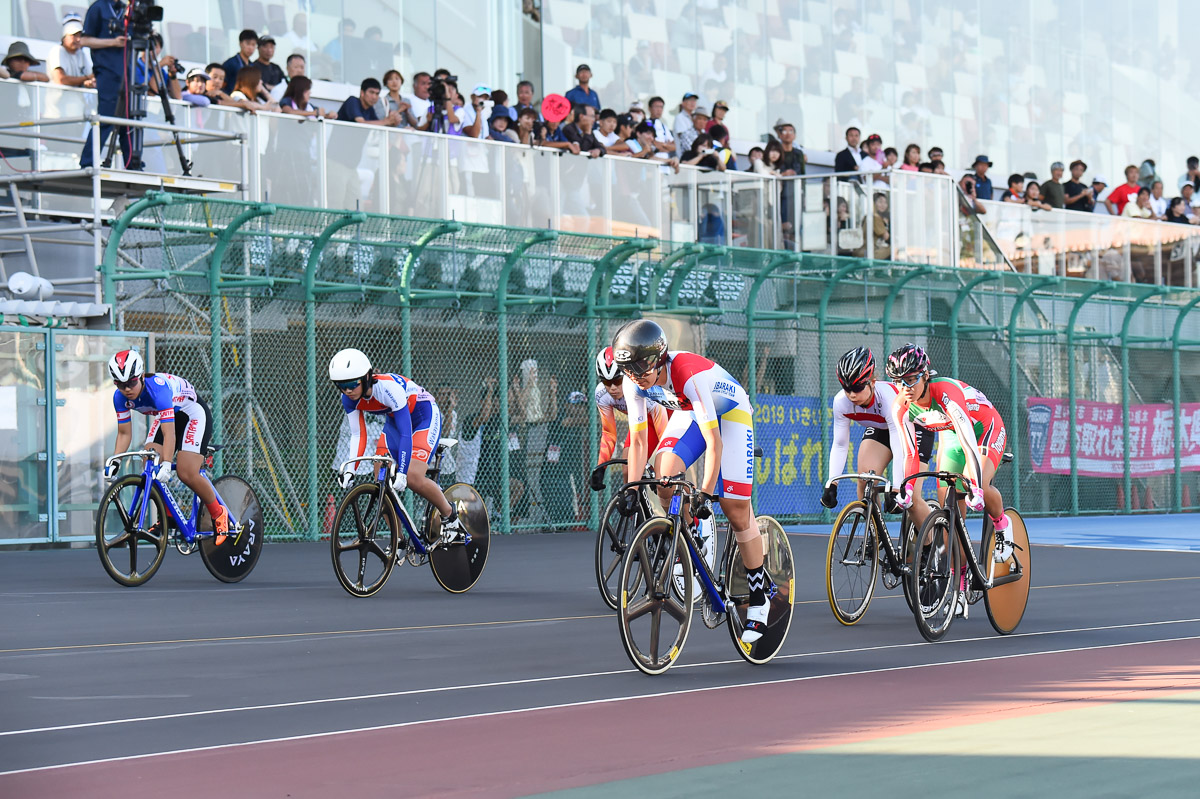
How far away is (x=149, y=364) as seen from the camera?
1528cm

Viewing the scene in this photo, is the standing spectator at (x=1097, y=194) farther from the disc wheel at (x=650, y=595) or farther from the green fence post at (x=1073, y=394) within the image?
the disc wheel at (x=650, y=595)

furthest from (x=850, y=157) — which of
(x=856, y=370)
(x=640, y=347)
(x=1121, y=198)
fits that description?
(x=640, y=347)

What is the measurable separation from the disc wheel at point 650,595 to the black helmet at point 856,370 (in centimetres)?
237

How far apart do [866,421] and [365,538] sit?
11.0 feet

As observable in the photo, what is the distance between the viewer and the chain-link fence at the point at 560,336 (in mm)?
15875

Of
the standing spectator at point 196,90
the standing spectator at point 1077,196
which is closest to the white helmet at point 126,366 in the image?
the standing spectator at point 196,90

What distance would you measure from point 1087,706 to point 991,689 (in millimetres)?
562

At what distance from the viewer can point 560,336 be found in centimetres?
1856

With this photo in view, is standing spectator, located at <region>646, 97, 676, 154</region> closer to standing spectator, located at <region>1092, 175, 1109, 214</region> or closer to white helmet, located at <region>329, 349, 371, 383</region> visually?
standing spectator, located at <region>1092, 175, 1109, 214</region>

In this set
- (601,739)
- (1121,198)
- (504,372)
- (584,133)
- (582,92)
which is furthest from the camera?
(1121,198)

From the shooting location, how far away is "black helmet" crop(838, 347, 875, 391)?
363 inches

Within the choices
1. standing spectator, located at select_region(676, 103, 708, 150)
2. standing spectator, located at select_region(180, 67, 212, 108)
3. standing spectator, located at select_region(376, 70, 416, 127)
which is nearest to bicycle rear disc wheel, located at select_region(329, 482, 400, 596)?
standing spectator, located at select_region(180, 67, 212, 108)

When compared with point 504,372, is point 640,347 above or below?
below

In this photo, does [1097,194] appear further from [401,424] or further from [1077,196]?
[401,424]
